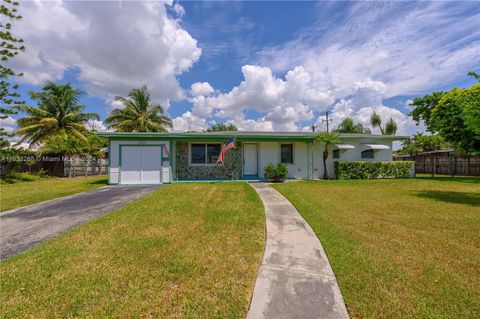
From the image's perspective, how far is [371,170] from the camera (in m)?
14.0

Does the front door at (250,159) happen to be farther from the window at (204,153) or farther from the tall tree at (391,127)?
the tall tree at (391,127)

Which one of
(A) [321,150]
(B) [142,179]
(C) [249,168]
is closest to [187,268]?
(B) [142,179]

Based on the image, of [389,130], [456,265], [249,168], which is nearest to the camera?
[456,265]

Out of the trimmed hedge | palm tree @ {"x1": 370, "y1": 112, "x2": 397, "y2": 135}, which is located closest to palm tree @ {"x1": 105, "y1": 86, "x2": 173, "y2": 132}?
the trimmed hedge

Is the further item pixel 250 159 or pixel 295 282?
pixel 250 159

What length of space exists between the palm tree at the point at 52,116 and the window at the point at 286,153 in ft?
59.0

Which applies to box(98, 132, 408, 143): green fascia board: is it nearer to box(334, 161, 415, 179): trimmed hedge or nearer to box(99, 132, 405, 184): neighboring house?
box(99, 132, 405, 184): neighboring house

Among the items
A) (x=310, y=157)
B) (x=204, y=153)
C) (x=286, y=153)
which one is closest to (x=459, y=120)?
(x=310, y=157)

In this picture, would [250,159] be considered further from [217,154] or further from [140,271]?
[140,271]

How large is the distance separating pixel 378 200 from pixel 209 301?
7.36 meters

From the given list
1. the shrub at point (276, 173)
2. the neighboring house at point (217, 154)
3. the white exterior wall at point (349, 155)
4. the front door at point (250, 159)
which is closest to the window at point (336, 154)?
the neighboring house at point (217, 154)

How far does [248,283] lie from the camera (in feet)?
9.02

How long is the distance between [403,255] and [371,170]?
39.7ft

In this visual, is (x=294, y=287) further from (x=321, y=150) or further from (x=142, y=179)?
(x=321, y=150)
